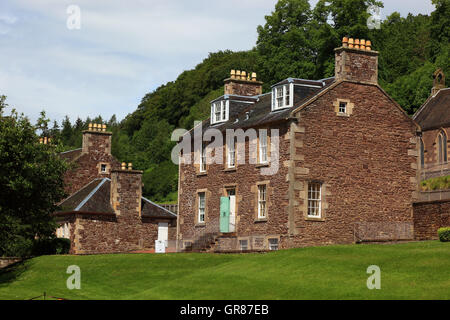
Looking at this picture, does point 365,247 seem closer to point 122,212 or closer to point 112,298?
point 112,298

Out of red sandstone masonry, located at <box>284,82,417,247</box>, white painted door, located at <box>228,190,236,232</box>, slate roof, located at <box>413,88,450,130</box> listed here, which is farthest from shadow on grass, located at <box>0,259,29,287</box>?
slate roof, located at <box>413,88,450,130</box>

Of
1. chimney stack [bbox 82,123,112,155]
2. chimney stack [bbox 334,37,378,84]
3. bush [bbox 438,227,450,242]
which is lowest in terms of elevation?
bush [bbox 438,227,450,242]

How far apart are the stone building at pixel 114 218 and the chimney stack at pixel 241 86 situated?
31.4 feet

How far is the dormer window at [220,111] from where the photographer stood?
176 feet

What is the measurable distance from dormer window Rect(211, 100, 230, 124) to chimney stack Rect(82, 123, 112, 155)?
15.7 m

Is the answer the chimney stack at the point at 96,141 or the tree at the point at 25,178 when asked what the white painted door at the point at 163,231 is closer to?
the chimney stack at the point at 96,141

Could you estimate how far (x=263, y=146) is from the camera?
154 ft

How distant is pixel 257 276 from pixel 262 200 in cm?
1479

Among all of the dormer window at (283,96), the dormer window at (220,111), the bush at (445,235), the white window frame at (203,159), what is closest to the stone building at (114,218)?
the white window frame at (203,159)

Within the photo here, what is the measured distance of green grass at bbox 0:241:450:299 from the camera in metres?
27.7

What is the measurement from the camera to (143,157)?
11925 cm

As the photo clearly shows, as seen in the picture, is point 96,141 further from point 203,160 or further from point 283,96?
point 283,96

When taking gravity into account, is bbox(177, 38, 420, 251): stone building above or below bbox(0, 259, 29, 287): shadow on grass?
above

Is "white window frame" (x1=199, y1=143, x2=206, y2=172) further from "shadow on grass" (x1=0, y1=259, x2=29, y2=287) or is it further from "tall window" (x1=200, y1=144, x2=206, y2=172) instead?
"shadow on grass" (x1=0, y1=259, x2=29, y2=287)
